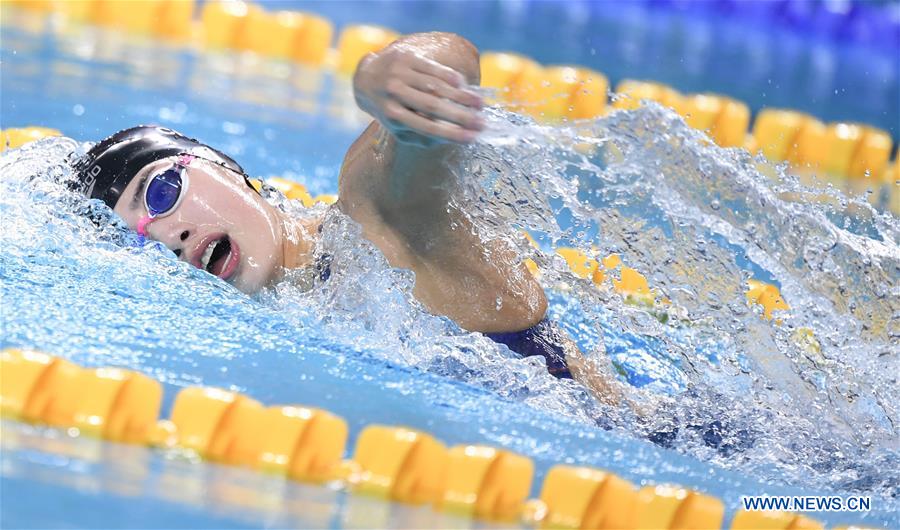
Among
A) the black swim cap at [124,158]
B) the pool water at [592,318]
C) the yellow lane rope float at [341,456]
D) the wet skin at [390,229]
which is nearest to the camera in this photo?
the yellow lane rope float at [341,456]

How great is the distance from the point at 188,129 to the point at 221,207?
2185 mm

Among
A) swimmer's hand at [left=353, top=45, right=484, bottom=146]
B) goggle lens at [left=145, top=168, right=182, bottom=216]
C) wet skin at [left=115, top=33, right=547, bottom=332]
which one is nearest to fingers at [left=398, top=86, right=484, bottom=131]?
swimmer's hand at [left=353, top=45, right=484, bottom=146]

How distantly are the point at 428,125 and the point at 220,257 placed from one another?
0.84m

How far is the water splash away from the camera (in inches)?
99.7

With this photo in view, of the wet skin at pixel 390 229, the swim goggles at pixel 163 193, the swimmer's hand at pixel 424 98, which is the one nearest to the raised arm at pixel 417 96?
the swimmer's hand at pixel 424 98

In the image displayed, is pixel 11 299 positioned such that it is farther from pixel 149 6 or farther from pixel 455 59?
pixel 149 6

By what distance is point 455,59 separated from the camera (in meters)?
2.17

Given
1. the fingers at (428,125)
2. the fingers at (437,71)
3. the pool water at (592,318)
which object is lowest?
the pool water at (592,318)

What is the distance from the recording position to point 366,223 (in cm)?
248

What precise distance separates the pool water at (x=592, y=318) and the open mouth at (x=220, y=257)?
0.10 meters

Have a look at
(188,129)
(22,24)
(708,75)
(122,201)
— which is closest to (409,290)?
(122,201)

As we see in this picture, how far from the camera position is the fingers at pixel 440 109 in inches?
75.1

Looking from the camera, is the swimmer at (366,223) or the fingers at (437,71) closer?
the fingers at (437,71)

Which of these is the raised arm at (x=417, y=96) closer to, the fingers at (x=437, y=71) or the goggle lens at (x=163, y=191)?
the fingers at (x=437, y=71)
